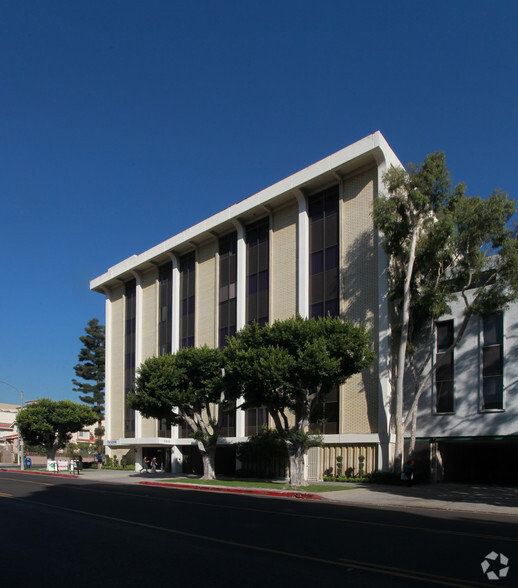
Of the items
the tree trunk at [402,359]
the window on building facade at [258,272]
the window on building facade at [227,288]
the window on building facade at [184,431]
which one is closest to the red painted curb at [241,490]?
the tree trunk at [402,359]

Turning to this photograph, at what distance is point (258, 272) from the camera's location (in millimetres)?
38469

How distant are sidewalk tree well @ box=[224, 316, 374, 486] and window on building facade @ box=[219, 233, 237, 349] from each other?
12.7m

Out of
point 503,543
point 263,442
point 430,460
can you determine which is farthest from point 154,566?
point 263,442

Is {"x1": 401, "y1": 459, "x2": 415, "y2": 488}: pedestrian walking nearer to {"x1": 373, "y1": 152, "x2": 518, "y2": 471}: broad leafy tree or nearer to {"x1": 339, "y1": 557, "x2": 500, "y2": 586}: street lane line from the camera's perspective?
{"x1": 373, "y1": 152, "x2": 518, "y2": 471}: broad leafy tree

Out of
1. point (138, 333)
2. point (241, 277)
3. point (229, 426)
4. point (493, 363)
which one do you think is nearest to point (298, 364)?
point (493, 363)

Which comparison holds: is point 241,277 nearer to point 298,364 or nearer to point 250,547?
point 298,364

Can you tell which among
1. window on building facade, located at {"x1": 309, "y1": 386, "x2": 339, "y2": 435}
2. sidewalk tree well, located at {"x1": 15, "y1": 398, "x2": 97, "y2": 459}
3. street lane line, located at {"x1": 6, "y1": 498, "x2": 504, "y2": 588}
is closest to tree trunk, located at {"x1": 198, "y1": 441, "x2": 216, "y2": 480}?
window on building facade, located at {"x1": 309, "y1": 386, "x2": 339, "y2": 435}

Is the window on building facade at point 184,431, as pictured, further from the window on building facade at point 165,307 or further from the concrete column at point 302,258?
the concrete column at point 302,258

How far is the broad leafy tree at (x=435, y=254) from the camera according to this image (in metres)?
25.4

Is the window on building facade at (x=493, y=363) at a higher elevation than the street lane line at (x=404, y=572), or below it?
higher

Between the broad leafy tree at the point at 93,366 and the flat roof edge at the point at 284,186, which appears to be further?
the broad leafy tree at the point at 93,366

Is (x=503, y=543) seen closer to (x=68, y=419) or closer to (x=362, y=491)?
(x=362, y=491)

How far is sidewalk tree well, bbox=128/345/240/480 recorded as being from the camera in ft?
99.2

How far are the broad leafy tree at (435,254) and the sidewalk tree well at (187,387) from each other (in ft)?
31.9
